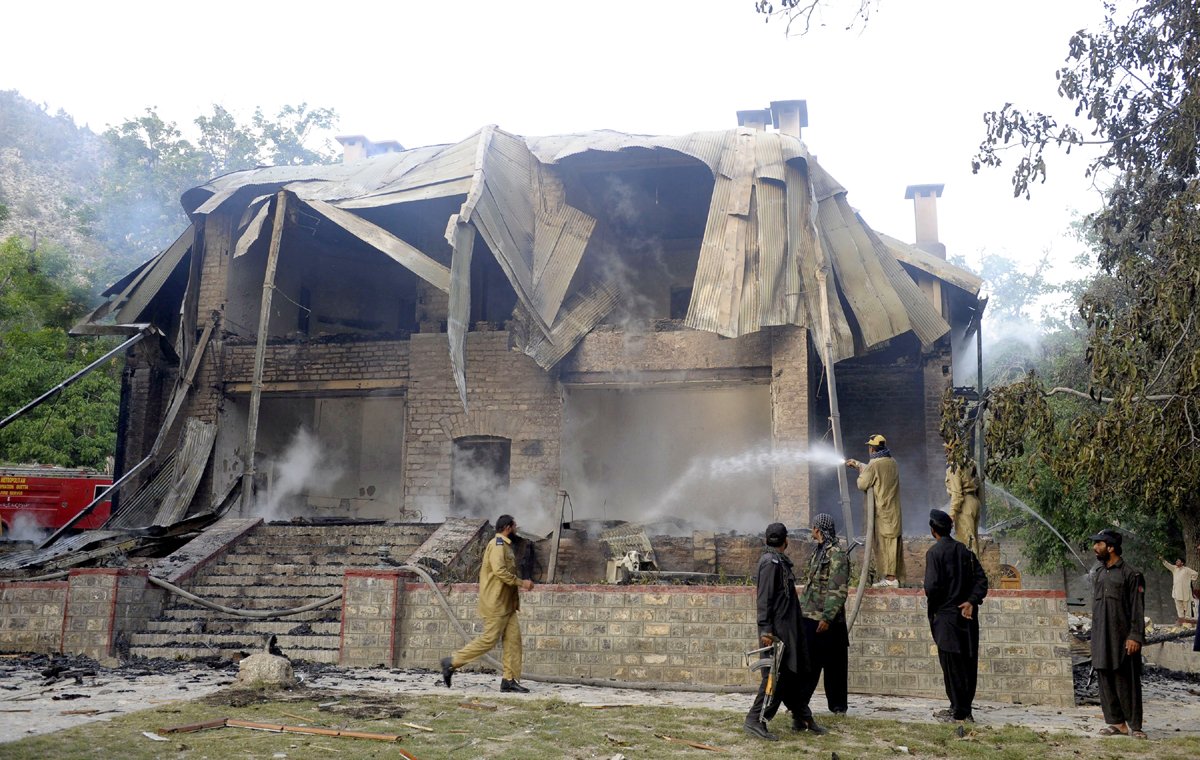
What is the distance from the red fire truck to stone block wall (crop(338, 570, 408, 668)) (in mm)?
15981


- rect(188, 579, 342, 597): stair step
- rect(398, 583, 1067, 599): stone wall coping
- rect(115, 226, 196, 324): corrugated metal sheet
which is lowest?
rect(188, 579, 342, 597): stair step

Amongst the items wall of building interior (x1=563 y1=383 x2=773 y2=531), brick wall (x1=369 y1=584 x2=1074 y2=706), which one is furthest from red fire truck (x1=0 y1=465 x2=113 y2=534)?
brick wall (x1=369 y1=584 x2=1074 y2=706)

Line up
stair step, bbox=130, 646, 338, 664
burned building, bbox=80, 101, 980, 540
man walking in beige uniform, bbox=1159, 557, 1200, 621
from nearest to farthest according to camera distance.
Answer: stair step, bbox=130, 646, 338, 664 → burned building, bbox=80, 101, 980, 540 → man walking in beige uniform, bbox=1159, 557, 1200, 621

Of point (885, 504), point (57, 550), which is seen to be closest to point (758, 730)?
point (885, 504)

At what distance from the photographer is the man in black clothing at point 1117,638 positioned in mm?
7117

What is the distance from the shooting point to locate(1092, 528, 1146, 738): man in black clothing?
7117 millimetres

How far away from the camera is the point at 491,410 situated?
18141 mm

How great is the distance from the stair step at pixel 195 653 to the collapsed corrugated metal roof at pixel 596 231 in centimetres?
565

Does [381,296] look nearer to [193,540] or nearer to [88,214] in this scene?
[193,540]

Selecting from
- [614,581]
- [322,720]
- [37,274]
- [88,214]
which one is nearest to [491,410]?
[614,581]

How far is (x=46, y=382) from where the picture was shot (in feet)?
92.2

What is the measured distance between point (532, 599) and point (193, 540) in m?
6.28

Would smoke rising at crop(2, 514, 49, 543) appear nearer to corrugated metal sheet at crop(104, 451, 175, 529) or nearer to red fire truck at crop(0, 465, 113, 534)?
red fire truck at crop(0, 465, 113, 534)

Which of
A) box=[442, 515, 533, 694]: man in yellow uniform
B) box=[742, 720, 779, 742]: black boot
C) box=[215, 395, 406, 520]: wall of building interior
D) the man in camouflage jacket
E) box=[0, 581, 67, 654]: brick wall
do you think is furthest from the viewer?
box=[215, 395, 406, 520]: wall of building interior
